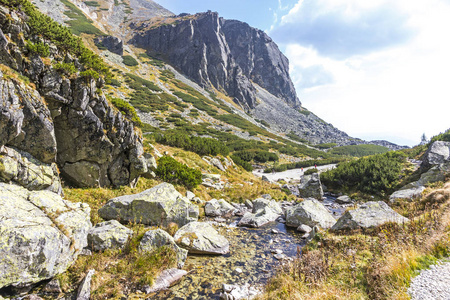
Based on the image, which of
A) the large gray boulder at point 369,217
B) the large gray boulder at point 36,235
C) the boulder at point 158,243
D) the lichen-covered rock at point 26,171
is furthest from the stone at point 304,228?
→ the lichen-covered rock at point 26,171

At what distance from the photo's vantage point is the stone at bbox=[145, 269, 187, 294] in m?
5.94

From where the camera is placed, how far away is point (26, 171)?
8.43 meters

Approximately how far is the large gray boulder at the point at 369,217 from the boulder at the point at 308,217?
94.1 inches

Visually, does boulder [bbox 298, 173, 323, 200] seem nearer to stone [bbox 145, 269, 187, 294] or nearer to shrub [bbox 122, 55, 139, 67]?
stone [bbox 145, 269, 187, 294]

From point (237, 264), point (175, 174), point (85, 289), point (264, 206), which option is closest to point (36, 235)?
point (85, 289)

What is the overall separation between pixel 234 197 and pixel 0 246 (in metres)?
14.2

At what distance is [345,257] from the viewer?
661 centimetres

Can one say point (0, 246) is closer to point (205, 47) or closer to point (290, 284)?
point (290, 284)

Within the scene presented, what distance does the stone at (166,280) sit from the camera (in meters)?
5.94

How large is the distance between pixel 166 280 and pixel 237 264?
9.09ft

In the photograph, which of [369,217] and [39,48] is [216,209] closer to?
[369,217]

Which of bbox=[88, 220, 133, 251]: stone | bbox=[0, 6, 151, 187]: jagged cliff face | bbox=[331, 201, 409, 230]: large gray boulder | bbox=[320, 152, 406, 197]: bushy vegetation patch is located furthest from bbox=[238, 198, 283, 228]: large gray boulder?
bbox=[320, 152, 406, 197]: bushy vegetation patch

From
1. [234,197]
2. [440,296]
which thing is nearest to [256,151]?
[234,197]

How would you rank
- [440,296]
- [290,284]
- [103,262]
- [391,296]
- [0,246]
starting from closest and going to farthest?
1. [440,296]
2. [391,296]
3. [0,246]
4. [290,284]
5. [103,262]
